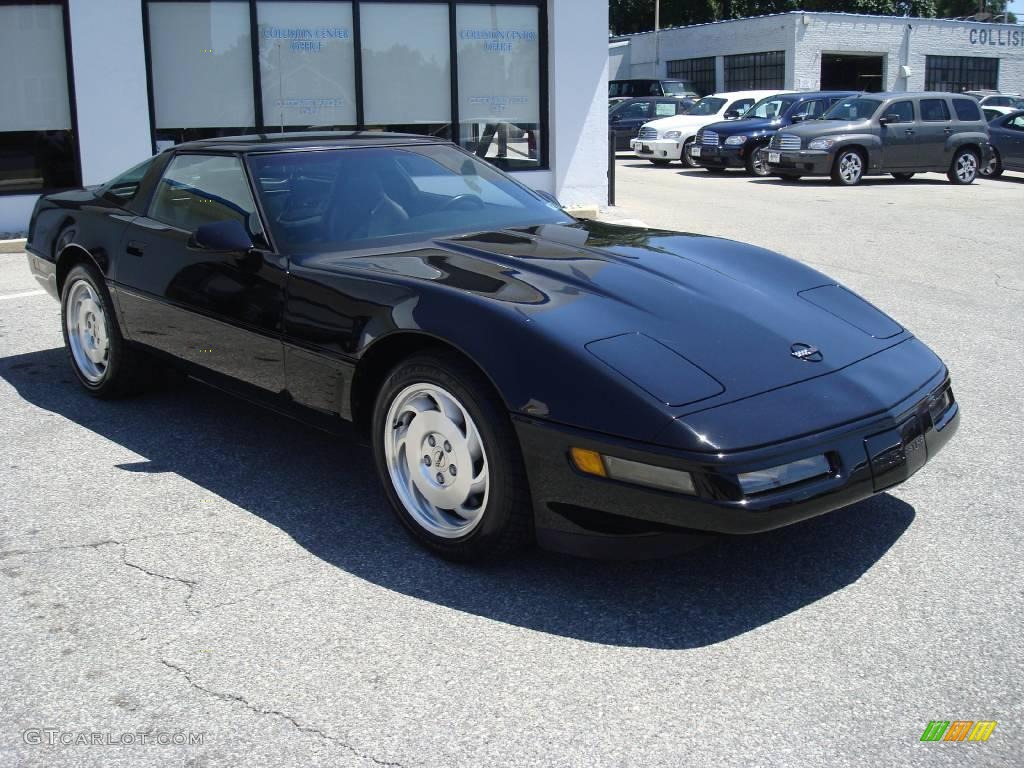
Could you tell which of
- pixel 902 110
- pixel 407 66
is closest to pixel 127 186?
pixel 407 66

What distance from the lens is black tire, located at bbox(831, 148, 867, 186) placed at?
19.0 m

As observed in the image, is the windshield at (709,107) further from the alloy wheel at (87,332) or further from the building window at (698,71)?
the alloy wheel at (87,332)

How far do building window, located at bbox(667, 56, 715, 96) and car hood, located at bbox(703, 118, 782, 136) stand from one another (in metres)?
21.3

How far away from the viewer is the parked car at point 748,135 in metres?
21.0

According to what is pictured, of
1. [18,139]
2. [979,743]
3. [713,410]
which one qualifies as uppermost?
[18,139]

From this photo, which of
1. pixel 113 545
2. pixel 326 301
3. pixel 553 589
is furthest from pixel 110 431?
pixel 553 589

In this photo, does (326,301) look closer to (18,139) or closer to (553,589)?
(553,589)

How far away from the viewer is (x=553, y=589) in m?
3.55

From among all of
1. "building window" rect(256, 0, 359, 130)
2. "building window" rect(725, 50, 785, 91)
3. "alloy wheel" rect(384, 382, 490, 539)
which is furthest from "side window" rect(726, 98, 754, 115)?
"alloy wheel" rect(384, 382, 490, 539)

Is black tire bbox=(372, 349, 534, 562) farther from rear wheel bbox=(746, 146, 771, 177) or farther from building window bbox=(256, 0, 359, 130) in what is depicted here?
rear wheel bbox=(746, 146, 771, 177)

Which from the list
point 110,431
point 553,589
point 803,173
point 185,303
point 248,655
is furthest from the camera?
point 803,173

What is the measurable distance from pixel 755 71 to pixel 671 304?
38.1 m

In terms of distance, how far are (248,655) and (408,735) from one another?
65 centimetres

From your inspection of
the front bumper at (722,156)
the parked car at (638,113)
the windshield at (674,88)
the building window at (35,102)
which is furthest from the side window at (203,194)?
the windshield at (674,88)
